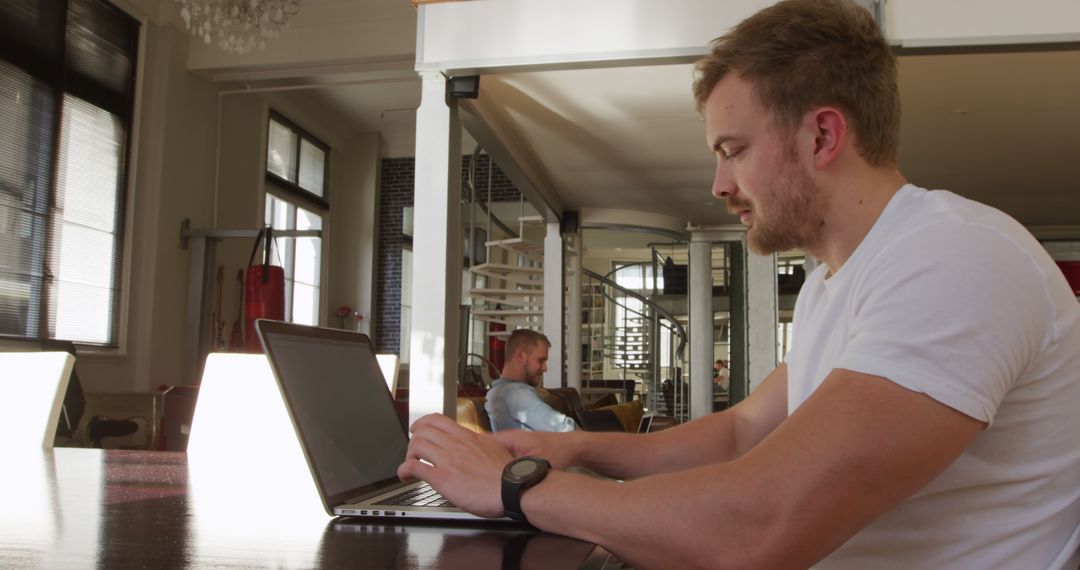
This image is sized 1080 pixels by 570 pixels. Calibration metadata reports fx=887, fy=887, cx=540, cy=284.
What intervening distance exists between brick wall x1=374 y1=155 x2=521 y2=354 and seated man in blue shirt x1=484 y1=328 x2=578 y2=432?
716 cm

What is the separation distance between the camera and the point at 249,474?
5.29ft

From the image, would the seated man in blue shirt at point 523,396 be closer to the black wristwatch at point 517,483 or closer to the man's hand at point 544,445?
the man's hand at point 544,445

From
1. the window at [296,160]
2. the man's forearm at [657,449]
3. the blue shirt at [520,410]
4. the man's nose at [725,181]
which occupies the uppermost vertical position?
the window at [296,160]

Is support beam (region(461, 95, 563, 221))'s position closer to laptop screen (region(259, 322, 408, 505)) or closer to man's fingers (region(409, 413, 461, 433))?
laptop screen (region(259, 322, 408, 505))

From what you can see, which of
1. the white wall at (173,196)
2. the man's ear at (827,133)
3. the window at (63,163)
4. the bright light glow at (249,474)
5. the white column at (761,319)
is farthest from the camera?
the white column at (761,319)

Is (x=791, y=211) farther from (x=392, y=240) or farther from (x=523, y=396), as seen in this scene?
(x=392, y=240)

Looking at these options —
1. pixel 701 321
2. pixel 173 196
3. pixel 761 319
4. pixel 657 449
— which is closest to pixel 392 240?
pixel 173 196

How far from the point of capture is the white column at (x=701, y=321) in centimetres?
1102

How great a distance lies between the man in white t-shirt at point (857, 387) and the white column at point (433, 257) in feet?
10.4

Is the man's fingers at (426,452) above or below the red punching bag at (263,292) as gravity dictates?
below

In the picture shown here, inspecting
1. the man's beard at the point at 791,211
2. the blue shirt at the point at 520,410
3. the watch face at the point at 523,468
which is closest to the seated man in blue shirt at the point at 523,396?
the blue shirt at the point at 520,410

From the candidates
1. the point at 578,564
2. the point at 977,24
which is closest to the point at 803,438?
the point at 578,564

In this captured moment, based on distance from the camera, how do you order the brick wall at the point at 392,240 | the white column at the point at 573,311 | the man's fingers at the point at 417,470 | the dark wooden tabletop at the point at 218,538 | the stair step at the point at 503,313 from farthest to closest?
the brick wall at the point at 392,240 < the white column at the point at 573,311 < the stair step at the point at 503,313 < the man's fingers at the point at 417,470 < the dark wooden tabletop at the point at 218,538

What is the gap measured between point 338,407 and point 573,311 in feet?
28.7
